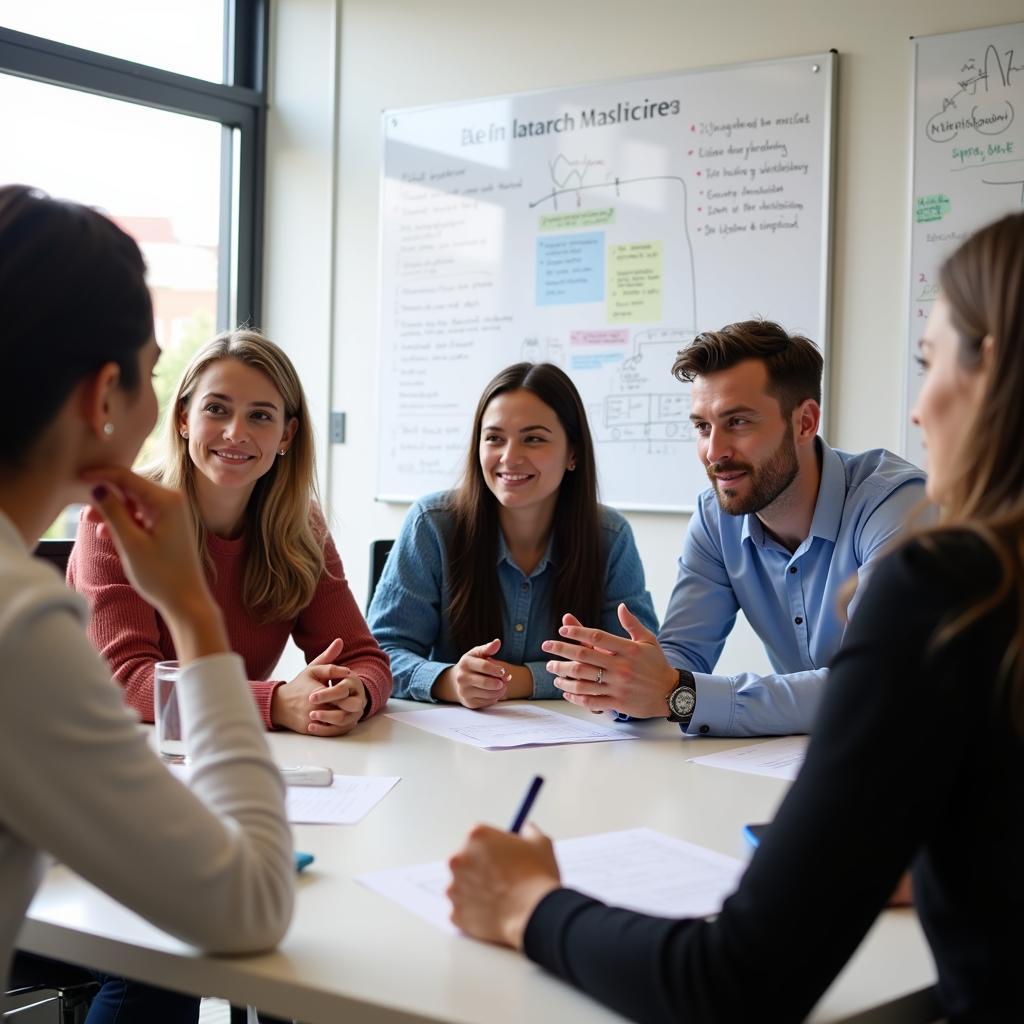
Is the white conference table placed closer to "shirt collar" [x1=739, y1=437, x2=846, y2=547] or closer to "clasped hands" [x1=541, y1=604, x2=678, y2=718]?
"clasped hands" [x1=541, y1=604, x2=678, y2=718]

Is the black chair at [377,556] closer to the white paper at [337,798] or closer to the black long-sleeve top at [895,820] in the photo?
the white paper at [337,798]

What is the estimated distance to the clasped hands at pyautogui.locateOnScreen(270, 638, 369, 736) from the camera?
188 cm

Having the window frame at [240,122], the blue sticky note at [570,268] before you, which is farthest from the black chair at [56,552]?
the window frame at [240,122]

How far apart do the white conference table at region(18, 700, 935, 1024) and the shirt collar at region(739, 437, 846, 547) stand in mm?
793

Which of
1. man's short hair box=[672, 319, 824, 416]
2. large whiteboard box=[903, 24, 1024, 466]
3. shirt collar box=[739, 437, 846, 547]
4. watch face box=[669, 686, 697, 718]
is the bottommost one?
watch face box=[669, 686, 697, 718]

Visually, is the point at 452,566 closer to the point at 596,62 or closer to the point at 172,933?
the point at 172,933

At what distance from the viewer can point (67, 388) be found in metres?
0.96

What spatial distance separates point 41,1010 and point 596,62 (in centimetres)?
314

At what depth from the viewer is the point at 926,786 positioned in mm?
805

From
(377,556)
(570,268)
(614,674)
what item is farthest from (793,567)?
(570,268)

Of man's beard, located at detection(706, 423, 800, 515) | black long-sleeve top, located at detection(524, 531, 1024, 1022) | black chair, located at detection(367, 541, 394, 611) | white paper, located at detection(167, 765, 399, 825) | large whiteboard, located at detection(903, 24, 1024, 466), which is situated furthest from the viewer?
large whiteboard, located at detection(903, 24, 1024, 466)

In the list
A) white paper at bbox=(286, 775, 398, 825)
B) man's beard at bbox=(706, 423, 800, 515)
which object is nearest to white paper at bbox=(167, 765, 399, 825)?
white paper at bbox=(286, 775, 398, 825)

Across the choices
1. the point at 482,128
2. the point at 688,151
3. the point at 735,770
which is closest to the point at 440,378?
the point at 482,128

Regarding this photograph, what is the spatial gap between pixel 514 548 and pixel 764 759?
3.33ft
